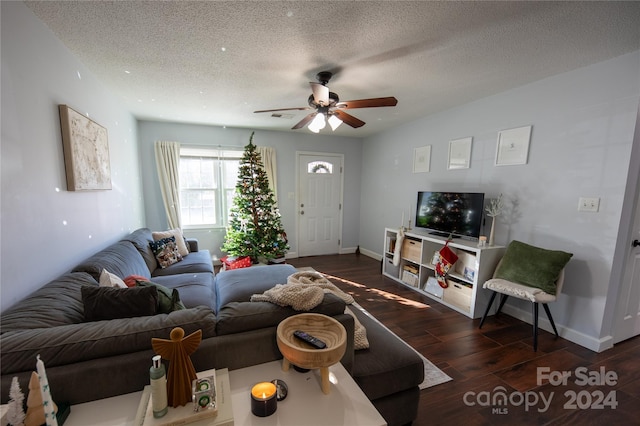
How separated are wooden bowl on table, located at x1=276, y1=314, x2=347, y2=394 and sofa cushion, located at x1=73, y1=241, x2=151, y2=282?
61.5 inches

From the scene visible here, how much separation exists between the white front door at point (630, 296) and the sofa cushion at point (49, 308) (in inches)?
157

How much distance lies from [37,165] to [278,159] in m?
3.42

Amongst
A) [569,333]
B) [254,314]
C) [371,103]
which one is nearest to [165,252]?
[254,314]

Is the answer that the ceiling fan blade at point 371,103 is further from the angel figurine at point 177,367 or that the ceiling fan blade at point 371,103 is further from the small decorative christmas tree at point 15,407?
the small decorative christmas tree at point 15,407

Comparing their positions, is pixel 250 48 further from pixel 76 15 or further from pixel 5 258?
pixel 5 258

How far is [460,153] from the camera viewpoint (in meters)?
3.31

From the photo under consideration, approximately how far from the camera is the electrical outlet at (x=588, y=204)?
2.18m

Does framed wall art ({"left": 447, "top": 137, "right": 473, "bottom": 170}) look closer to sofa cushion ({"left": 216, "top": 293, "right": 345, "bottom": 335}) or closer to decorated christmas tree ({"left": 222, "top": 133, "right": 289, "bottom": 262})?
decorated christmas tree ({"left": 222, "top": 133, "right": 289, "bottom": 262})

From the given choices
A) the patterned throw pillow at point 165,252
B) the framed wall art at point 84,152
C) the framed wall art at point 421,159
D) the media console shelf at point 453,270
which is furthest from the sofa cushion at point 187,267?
the framed wall art at point 421,159

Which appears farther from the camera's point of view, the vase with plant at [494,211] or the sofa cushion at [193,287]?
the vase with plant at [494,211]

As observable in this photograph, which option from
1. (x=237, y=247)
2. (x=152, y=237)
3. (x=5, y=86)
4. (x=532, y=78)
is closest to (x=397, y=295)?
(x=237, y=247)

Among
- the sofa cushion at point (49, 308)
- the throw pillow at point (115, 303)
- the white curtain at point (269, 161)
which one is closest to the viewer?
the sofa cushion at point (49, 308)

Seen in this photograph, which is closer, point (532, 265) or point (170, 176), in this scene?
point (532, 265)

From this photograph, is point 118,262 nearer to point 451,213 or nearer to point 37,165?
point 37,165
